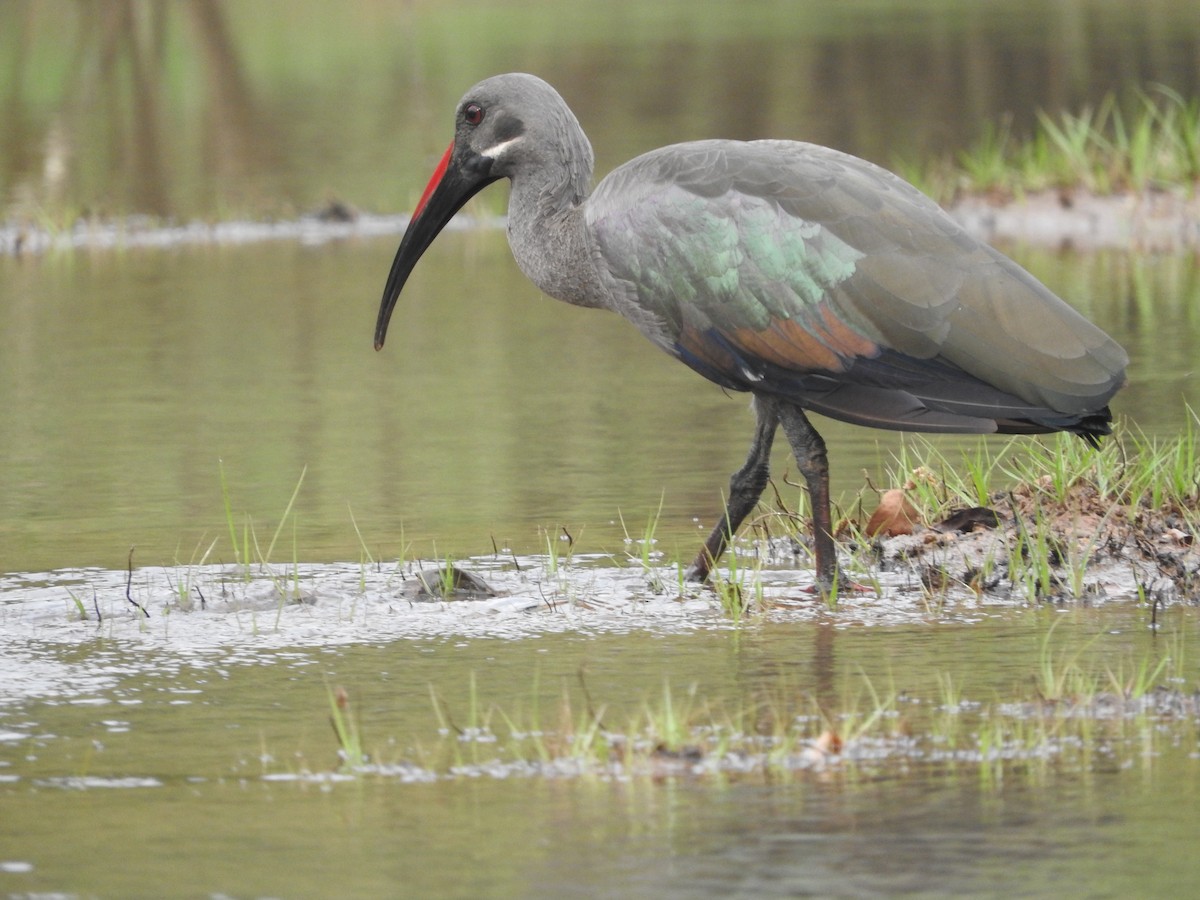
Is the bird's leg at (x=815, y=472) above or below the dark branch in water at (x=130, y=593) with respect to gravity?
above

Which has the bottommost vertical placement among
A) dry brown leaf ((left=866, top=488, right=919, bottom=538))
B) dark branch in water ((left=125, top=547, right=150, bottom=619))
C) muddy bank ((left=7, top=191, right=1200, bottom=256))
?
dark branch in water ((left=125, top=547, right=150, bottom=619))

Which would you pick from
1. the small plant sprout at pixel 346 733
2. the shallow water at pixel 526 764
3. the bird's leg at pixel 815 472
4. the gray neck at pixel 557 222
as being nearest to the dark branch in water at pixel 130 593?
the shallow water at pixel 526 764

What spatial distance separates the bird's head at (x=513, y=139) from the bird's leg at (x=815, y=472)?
109 centimetres

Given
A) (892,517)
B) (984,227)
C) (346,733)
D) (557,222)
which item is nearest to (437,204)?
(557,222)

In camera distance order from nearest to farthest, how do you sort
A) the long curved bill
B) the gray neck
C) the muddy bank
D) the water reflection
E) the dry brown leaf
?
1. the gray neck
2. the dry brown leaf
3. the long curved bill
4. the water reflection
5. the muddy bank

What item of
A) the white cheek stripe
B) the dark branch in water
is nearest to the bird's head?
the white cheek stripe

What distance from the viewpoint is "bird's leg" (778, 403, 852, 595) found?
7.00m

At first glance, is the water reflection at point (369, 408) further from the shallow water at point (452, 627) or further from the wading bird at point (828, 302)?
A: the wading bird at point (828, 302)

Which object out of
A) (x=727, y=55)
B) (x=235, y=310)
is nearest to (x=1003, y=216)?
(x=235, y=310)

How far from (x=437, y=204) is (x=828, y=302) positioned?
1831 mm

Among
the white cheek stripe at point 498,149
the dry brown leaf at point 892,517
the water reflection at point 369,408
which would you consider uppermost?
the white cheek stripe at point 498,149

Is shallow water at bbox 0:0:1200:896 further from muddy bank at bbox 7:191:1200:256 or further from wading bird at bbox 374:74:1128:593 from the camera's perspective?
wading bird at bbox 374:74:1128:593

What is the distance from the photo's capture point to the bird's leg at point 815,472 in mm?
6996

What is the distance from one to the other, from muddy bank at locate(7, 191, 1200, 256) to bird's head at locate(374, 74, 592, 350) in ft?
31.4
